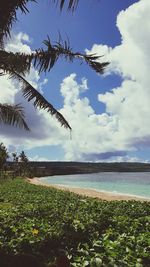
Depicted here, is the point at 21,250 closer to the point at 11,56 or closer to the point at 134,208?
the point at 11,56

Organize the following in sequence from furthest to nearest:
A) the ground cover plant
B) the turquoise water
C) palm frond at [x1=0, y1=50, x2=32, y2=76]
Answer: the turquoise water < palm frond at [x1=0, y1=50, x2=32, y2=76] < the ground cover plant

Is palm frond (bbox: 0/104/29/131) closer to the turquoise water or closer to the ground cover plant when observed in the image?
the ground cover plant

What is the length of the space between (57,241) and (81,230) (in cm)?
103

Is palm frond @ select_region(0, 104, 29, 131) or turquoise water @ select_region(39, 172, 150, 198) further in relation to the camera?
turquoise water @ select_region(39, 172, 150, 198)

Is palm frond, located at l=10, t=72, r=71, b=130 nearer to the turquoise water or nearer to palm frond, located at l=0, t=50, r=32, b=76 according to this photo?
palm frond, located at l=0, t=50, r=32, b=76

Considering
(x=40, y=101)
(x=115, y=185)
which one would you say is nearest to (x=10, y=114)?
(x=40, y=101)

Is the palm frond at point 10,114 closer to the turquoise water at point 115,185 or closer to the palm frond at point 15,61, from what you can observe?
the palm frond at point 15,61

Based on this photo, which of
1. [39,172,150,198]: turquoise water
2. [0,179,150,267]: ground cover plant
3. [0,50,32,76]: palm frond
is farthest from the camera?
[39,172,150,198]: turquoise water

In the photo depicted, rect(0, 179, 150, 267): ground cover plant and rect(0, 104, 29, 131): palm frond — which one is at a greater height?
rect(0, 104, 29, 131): palm frond

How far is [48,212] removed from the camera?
1290 centimetres

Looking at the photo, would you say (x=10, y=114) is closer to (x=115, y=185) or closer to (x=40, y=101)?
(x=40, y=101)

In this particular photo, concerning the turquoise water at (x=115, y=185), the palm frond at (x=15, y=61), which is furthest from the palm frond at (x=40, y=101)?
the turquoise water at (x=115, y=185)

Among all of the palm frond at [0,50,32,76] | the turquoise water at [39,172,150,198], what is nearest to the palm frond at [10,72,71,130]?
the palm frond at [0,50,32,76]

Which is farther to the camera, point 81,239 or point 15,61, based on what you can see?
point 15,61
